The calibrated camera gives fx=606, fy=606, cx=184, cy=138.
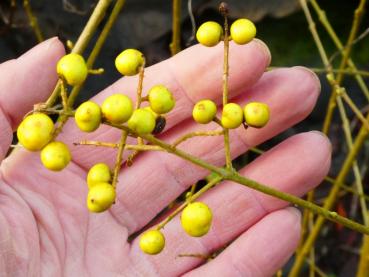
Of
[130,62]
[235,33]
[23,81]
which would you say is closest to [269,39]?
[23,81]

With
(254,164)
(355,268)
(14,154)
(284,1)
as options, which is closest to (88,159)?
(14,154)

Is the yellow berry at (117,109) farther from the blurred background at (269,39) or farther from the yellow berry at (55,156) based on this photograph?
the blurred background at (269,39)

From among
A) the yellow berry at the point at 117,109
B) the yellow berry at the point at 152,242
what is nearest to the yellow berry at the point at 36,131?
the yellow berry at the point at 117,109

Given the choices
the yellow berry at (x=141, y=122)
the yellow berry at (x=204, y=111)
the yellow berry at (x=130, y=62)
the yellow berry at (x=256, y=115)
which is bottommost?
the yellow berry at (x=256, y=115)

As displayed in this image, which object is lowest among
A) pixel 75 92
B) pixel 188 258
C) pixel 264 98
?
pixel 188 258

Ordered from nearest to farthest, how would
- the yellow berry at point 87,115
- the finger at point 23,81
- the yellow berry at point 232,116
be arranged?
the yellow berry at point 87,115 → the yellow berry at point 232,116 → the finger at point 23,81

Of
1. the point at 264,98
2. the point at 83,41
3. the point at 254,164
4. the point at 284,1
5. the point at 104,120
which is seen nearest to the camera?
the point at 104,120

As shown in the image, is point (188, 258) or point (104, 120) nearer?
point (104, 120)

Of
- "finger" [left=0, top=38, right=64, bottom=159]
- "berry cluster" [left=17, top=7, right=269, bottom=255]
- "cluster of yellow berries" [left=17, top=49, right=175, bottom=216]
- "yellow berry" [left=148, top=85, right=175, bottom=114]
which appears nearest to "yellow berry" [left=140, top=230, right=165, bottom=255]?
"berry cluster" [left=17, top=7, right=269, bottom=255]

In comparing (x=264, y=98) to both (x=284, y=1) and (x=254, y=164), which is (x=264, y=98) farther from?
(x=284, y=1)
